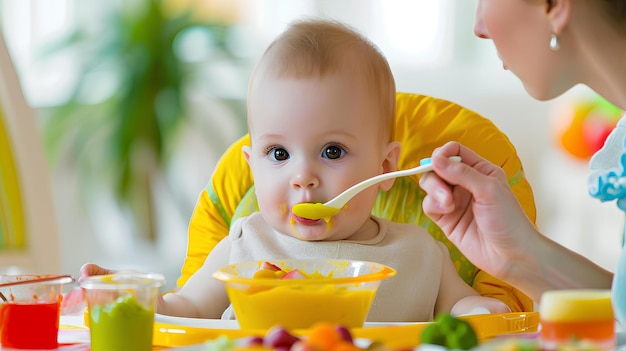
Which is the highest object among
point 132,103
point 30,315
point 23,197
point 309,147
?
point 132,103

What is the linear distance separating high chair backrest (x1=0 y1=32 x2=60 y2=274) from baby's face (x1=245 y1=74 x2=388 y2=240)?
37.0 inches

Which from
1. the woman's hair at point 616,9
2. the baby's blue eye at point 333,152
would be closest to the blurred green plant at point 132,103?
the baby's blue eye at point 333,152

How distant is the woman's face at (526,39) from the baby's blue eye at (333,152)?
1.13 ft

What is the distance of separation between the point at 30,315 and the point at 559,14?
0.77m

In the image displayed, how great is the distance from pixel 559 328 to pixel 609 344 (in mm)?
68

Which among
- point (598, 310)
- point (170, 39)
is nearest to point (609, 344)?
point (598, 310)

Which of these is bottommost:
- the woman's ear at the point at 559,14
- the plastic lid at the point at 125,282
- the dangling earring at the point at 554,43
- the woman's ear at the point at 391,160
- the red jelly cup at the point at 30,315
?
the red jelly cup at the point at 30,315

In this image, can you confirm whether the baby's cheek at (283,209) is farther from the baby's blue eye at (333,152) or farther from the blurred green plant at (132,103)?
the blurred green plant at (132,103)

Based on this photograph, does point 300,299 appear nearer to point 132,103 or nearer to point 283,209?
point 283,209

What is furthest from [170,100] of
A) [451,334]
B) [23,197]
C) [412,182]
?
[451,334]

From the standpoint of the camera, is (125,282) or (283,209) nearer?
(125,282)

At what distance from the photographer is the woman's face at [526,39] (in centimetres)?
119

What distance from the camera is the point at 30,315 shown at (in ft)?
3.60

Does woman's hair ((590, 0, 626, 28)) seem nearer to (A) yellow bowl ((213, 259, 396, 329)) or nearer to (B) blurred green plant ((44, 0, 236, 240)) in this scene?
(A) yellow bowl ((213, 259, 396, 329))
